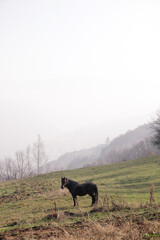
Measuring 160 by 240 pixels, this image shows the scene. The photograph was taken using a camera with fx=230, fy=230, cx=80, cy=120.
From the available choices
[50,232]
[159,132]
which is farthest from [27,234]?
[159,132]

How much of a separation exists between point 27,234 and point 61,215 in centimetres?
355

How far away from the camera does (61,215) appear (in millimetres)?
14523

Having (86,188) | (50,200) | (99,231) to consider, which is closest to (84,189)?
(86,188)

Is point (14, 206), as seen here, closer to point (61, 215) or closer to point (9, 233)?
point (61, 215)

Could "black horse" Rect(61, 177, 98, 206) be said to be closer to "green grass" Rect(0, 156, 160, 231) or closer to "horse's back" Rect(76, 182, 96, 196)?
"horse's back" Rect(76, 182, 96, 196)

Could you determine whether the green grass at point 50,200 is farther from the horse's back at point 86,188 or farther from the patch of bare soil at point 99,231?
the patch of bare soil at point 99,231

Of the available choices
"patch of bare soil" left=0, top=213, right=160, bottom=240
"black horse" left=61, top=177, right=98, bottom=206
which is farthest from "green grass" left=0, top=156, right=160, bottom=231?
"patch of bare soil" left=0, top=213, right=160, bottom=240

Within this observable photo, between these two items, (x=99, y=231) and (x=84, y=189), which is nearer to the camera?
(x=99, y=231)

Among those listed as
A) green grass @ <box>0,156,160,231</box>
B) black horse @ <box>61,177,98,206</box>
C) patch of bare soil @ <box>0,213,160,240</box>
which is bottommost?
green grass @ <box>0,156,160,231</box>

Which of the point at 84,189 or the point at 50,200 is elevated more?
the point at 84,189

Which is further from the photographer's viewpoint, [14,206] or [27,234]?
[14,206]

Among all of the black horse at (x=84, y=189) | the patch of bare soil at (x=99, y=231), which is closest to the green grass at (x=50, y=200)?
the black horse at (x=84, y=189)

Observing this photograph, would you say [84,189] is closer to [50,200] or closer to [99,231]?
[50,200]

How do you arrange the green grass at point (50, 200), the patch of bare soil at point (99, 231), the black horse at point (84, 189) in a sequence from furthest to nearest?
the black horse at point (84, 189), the green grass at point (50, 200), the patch of bare soil at point (99, 231)
